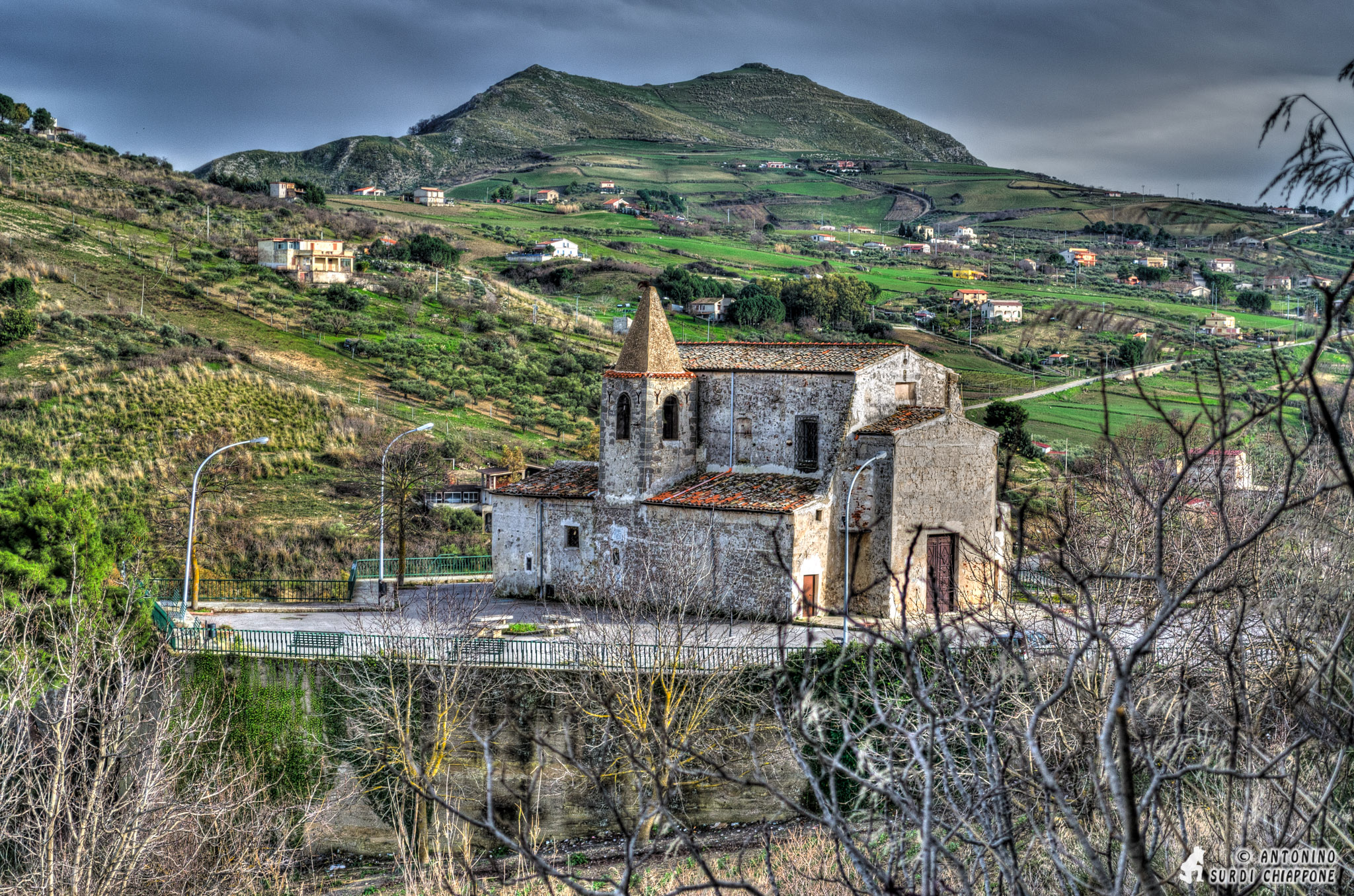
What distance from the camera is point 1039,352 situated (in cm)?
6419

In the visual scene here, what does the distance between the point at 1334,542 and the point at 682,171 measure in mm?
167744

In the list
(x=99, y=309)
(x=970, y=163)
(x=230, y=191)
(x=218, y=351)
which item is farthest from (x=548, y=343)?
(x=970, y=163)

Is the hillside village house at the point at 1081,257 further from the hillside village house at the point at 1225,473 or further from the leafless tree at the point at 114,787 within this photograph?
the leafless tree at the point at 114,787

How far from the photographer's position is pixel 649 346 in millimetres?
34500

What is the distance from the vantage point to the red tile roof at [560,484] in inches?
1372

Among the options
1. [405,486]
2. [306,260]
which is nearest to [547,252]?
[306,260]

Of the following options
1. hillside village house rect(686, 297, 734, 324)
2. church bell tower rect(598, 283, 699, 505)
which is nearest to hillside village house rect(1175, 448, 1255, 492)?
church bell tower rect(598, 283, 699, 505)

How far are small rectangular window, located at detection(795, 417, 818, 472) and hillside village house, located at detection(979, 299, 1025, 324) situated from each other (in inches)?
1759

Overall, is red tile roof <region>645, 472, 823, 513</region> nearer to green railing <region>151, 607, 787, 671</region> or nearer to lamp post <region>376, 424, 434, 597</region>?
green railing <region>151, 607, 787, 671</region>

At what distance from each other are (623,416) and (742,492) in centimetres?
471

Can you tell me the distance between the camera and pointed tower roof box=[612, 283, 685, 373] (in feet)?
113

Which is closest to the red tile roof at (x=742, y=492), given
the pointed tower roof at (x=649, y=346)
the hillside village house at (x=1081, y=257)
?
the pointed tower roof at (x=649, y=346)

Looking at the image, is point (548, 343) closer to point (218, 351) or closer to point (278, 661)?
point (218, 351)

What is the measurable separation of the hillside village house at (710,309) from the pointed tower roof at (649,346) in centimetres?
4932
